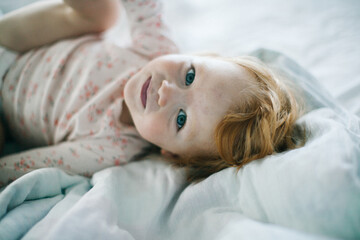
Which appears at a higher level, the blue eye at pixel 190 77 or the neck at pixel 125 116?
the blue eye at pixel 190 77

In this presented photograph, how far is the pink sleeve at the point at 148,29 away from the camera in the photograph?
3.31 ft

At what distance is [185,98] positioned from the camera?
743mm

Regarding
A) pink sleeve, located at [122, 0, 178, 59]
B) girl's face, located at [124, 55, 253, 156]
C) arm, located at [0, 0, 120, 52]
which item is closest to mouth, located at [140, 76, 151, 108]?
girl's face, located at [124, 55, 253, 156]

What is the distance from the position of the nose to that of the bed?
22 centimetres

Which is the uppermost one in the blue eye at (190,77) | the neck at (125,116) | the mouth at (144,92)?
the blue eye at (190,77)

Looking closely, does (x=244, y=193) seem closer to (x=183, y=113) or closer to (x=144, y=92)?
(x=183, y=113)

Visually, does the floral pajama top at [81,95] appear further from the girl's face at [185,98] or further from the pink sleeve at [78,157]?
the girl's face at [185,98]

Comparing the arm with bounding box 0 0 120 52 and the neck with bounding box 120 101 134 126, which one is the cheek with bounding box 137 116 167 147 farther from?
the arm with bounding box 0 0 120 52

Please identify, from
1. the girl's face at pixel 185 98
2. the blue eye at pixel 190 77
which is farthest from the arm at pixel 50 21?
the blue eye at pixel 190 77

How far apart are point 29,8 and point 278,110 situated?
39.7 inches

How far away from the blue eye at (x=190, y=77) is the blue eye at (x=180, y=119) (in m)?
0.09

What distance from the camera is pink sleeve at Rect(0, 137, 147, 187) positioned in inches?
31.6

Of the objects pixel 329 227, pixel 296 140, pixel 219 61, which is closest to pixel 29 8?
pixel 219 61

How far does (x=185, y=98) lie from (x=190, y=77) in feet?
0.26
